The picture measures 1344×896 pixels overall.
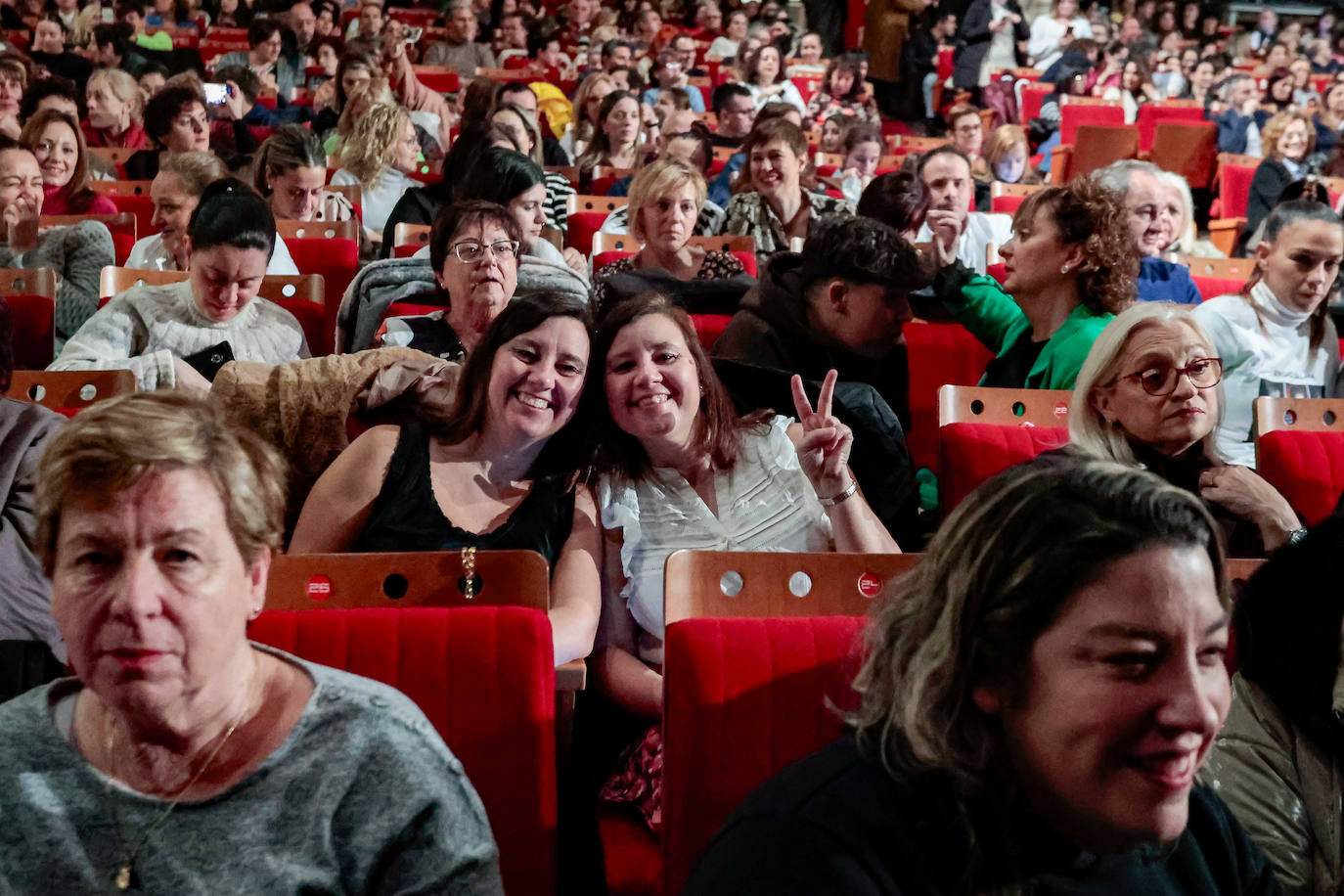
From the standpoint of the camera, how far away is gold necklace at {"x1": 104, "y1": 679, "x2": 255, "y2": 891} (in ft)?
3.36

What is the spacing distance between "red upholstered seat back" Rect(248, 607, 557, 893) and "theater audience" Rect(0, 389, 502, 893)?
35 cm

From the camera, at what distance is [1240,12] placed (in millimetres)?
13922

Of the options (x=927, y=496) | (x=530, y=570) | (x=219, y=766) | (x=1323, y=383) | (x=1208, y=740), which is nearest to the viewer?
(x=1208, y=740)

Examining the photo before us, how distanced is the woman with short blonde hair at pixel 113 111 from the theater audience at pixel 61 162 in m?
1.89

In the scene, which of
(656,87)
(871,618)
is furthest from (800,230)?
(656,87)

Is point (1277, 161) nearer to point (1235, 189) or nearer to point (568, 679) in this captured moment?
point (1235, 189)

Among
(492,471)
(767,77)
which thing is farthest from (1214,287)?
(767,77)

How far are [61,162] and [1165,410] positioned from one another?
394 cm

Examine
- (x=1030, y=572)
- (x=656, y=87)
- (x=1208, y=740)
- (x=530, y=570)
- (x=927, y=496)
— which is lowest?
(x=927, y=496)

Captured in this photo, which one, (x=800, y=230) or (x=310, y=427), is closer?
(x=310, y=427)

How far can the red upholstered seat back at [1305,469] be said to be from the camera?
2.53 m

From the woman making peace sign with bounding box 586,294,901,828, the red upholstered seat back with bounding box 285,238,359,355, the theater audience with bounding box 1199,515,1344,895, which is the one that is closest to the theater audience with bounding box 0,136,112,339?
the red upholstered seat back with bounding box 285,238,359,355

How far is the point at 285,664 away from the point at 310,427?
110 cm

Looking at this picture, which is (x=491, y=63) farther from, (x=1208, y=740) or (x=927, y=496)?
(x=1208, y=740)
